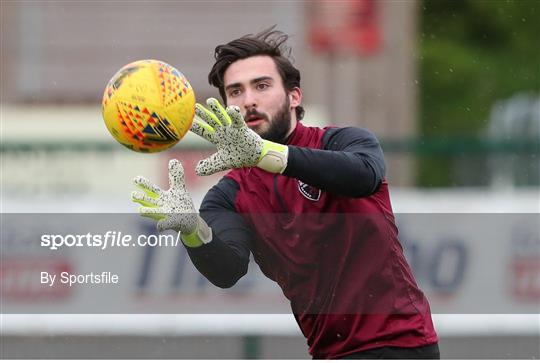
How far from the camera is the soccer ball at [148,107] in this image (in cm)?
466

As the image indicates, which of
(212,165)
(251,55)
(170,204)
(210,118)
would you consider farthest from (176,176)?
(251,55)

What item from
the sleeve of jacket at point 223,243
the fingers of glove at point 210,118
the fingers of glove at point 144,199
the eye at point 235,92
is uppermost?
the fingers of glove at point 210,118

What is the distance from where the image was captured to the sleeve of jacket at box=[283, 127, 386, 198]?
4621 millimetres

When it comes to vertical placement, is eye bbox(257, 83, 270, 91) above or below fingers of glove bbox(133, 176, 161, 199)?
above

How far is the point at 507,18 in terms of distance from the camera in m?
23.0

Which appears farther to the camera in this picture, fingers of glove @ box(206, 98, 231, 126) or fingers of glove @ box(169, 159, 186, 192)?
fingers of glove @ box(169, 159, 186, 192)

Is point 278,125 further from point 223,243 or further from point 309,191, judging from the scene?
point 223,243

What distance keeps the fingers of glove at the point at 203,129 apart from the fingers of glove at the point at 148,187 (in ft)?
0.94

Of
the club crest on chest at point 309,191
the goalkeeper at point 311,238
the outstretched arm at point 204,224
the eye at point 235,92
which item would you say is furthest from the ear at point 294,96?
the outstretched arm at point 204,224

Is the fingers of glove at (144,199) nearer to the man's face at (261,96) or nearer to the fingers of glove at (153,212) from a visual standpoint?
the fingers of glove at (153,212)

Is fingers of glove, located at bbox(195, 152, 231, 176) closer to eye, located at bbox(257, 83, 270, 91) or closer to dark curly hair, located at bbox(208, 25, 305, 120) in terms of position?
eye, located at bbox(257, 83, 270, 91)

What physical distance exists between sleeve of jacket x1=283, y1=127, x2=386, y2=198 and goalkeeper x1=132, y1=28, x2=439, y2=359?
0.10 feet

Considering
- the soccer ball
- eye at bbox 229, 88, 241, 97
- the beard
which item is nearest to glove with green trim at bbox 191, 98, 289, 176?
the soccer ball

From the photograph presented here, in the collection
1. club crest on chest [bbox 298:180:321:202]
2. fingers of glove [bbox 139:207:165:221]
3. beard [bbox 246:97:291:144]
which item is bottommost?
club crest on chest [bbox 298:180:321:202]
